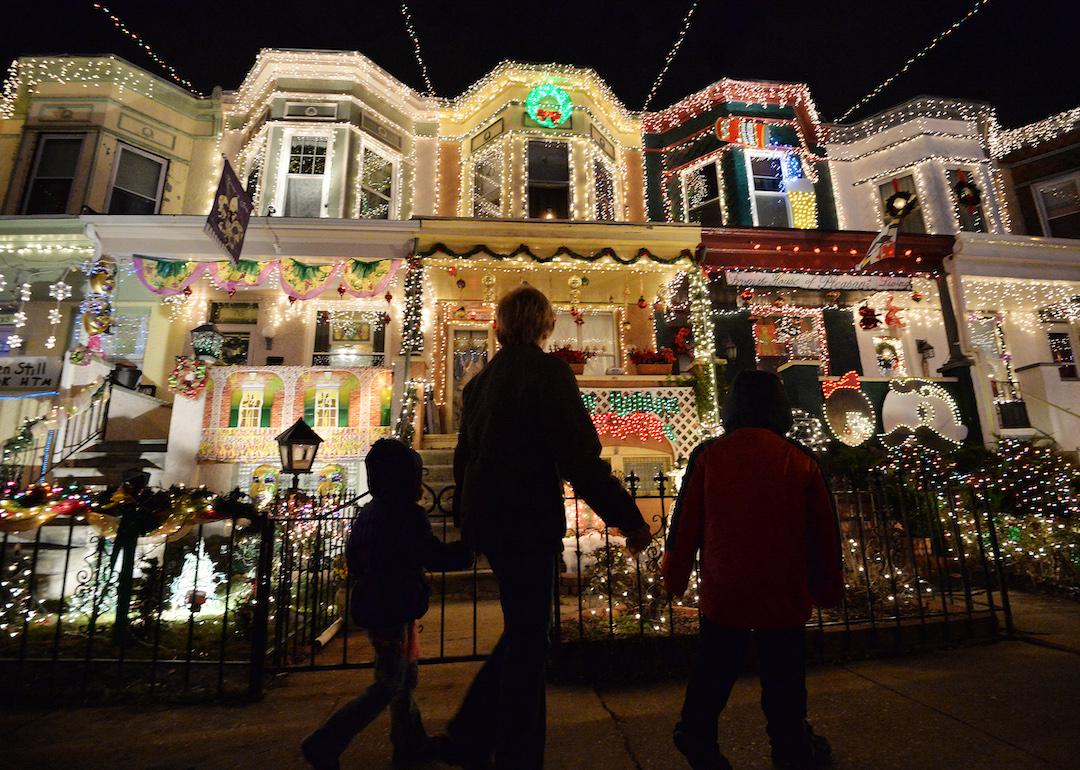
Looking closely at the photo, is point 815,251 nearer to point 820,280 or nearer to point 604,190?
point 820,280

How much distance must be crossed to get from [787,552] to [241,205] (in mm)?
9829

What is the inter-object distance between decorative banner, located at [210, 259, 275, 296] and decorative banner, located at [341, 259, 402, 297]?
149 centimetres

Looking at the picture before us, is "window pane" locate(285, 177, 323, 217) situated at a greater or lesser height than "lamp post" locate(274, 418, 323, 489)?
greater

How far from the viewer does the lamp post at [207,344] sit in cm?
915

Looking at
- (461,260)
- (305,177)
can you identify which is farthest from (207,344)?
(461,260)

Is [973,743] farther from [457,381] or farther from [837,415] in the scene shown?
[457,381]

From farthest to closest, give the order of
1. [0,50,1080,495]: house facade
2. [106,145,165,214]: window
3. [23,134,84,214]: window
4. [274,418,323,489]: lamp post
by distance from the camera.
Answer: [106,145,165,214]: window → [23,134,84,214]: window → [0,50,1080,495]: house facade → [274,418,323,489]: lamp post

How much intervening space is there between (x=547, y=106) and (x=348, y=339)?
7212 mm

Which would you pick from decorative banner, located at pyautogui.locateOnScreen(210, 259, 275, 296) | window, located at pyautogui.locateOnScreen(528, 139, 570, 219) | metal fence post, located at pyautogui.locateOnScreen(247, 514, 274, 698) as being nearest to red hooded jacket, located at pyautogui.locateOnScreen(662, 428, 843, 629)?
metal fence post, located at pyautogui.locateOnScreen(247, 514, 274, 698)

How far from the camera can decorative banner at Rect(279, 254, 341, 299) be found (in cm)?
1003

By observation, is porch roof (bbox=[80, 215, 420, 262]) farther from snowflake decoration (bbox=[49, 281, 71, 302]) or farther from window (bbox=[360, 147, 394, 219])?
window (bbox=[360, 147, 394, 219])

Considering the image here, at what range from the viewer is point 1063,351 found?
13445mm

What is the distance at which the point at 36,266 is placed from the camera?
34.3 feet

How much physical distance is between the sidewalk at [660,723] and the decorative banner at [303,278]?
7747 millimetres
